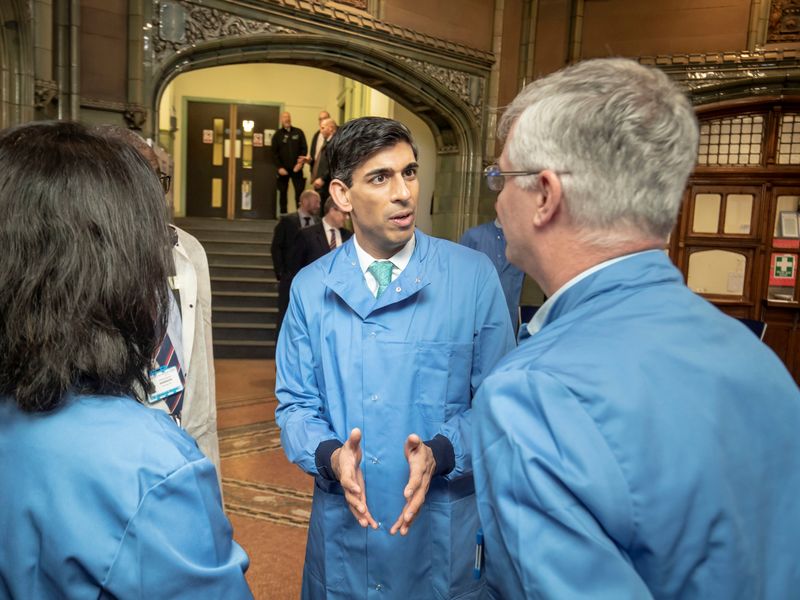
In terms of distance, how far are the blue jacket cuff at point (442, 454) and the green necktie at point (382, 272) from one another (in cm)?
42

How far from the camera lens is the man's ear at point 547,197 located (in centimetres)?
93

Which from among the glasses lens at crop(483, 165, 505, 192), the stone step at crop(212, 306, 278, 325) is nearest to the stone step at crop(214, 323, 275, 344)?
the stone step at crop(212, 306, 278, 325)

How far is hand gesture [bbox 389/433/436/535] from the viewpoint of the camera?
1381mm

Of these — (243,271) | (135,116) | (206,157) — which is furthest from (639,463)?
(206,157)

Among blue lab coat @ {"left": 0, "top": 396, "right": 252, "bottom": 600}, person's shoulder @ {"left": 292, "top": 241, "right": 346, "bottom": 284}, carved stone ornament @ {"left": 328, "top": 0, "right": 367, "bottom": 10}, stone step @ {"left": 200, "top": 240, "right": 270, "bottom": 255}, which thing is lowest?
stone step @ {"left": 200, "top": 240, "right": 270, "bottom": 255}

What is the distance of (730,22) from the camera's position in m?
6.83

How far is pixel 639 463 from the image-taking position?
0.76m

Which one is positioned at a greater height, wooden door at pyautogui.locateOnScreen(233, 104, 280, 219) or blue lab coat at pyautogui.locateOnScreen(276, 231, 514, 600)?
wooden door at pyautogui.locateOnScreen(233, 104, 280, 219)

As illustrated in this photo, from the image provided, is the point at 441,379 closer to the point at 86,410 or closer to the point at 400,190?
the point at 400,190

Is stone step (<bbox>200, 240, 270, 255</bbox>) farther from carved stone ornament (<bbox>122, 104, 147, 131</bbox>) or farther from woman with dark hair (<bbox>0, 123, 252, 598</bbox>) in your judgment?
woman with dark hair (<bbox>0, 123, 252, 598</bbox>)

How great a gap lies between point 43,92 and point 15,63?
275mm

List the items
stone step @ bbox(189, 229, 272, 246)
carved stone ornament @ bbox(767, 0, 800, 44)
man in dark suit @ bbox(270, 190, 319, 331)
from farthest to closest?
stone step @ bbox(189, 229, 272, 246) → carved stone ornament @ bbox(767, 0, 800, 44) → man in dark suit @ bbox(270, 190, 319, 331)

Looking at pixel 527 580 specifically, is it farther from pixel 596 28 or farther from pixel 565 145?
pixel 596 28

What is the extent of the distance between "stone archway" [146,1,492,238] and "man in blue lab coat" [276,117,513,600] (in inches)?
180
